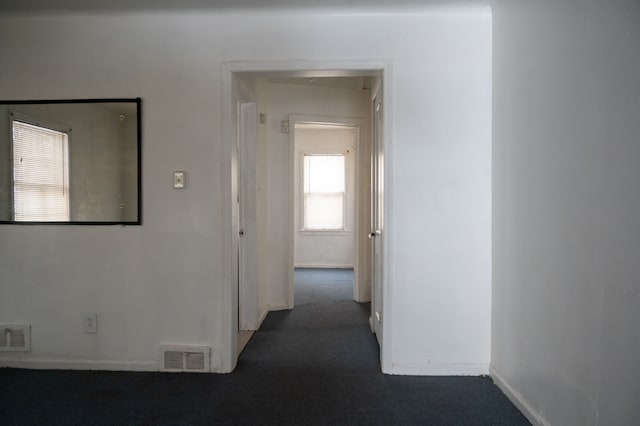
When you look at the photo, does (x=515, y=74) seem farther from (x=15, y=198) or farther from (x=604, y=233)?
(x=15, y=198)

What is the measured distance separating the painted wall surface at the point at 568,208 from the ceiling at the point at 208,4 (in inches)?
22.5

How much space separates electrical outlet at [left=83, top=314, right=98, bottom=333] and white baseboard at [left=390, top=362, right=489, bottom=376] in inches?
82.1

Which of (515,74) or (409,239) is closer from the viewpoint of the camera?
(515,74)

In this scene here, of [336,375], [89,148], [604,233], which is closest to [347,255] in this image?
[336,375]

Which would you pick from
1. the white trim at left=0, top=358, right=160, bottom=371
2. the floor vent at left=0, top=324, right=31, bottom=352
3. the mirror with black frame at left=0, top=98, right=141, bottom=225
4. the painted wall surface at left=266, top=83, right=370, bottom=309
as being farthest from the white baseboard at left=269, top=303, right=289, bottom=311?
the floor vent at left=0, top=324, right=31, bottom=352

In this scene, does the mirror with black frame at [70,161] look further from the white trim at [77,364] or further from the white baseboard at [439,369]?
the white baseboard at [439,369]

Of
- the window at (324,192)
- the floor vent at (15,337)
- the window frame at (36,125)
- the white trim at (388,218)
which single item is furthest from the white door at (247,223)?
the window at (324,192)

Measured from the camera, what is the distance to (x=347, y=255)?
6.97m

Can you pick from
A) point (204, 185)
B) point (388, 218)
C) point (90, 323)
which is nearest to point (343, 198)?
point (388, 218)

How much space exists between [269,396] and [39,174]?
2.23 meters

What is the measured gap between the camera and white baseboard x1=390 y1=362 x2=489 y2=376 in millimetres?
2580

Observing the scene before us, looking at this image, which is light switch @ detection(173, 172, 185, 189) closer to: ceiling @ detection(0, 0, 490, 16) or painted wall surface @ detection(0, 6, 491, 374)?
painted wall surface @ detection(0, 6, 491, 374)

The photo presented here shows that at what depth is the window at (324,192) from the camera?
6.95m

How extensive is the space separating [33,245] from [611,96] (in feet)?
11.3
